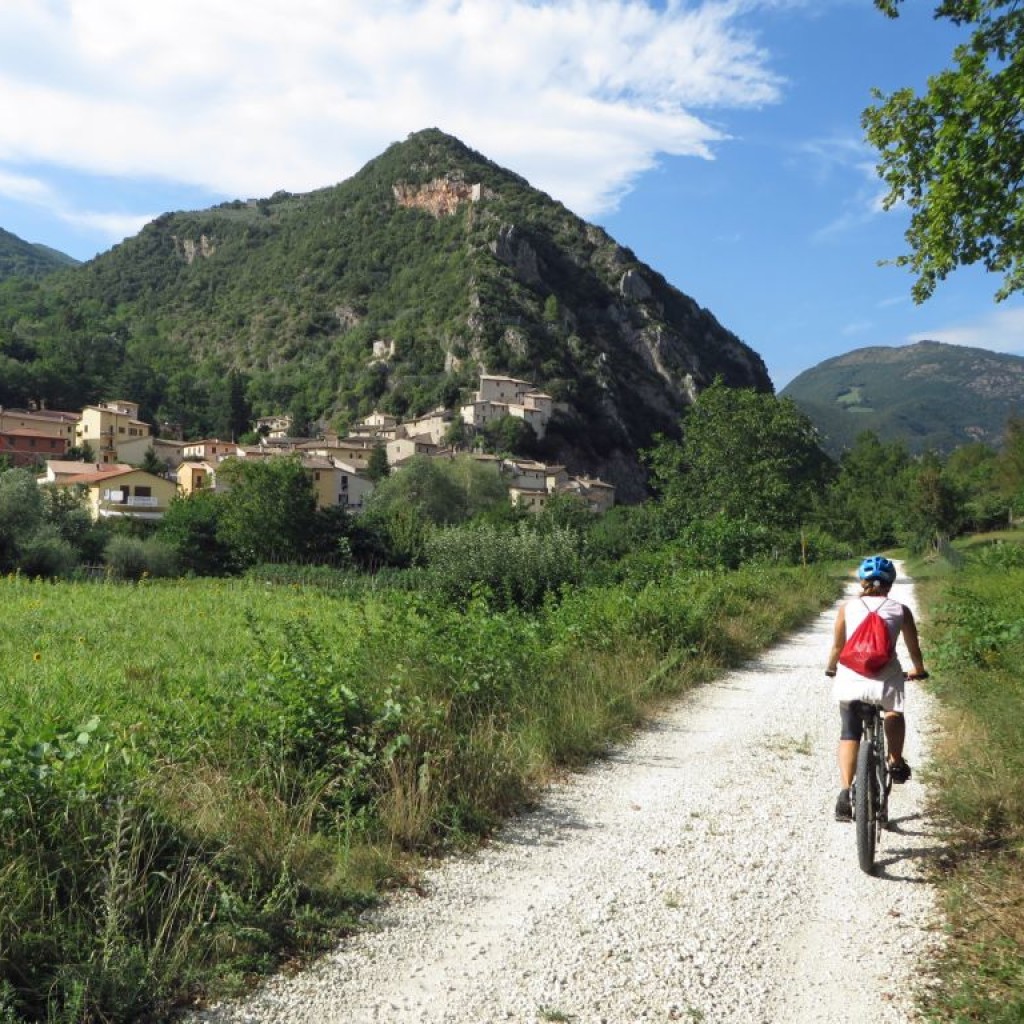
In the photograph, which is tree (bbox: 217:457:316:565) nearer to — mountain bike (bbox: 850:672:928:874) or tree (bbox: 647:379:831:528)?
tree (bbox: 647:379:831:528)

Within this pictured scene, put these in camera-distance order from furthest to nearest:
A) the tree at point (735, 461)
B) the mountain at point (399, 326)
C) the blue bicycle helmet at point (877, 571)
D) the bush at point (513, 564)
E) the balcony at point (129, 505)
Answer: the mountain at point (399, 326)
the balcony at point (129, 505)
the tree at point (735, 461)
the bush at point (513, 564)
the blue bicycle helmet at point (877, 571)

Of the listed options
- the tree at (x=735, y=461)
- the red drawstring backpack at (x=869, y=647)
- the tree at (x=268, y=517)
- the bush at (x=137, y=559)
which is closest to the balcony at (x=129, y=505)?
the tree at (x=268, y=517)

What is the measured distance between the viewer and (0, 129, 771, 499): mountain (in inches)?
5541

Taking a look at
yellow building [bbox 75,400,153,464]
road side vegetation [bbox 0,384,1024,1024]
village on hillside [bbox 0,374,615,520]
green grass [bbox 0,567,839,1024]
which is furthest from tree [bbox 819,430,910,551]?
yellow building [bbox 75,400,153,464]

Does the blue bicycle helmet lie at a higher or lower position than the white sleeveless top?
higher

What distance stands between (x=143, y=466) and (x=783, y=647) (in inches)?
3781

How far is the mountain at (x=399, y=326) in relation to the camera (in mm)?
140750

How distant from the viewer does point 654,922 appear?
4.24m

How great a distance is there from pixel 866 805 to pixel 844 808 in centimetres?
42

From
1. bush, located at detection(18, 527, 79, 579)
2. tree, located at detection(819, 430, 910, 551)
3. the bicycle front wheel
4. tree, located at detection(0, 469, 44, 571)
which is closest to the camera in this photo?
the bicycle front wheel

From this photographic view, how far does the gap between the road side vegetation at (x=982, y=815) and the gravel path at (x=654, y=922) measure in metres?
0.15

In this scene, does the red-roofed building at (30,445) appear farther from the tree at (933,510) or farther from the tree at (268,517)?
the tree at (933,510)

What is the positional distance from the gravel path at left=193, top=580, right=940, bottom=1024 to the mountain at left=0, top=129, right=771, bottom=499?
417 feet

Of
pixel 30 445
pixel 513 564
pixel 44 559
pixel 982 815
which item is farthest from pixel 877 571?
pixel 30 445
